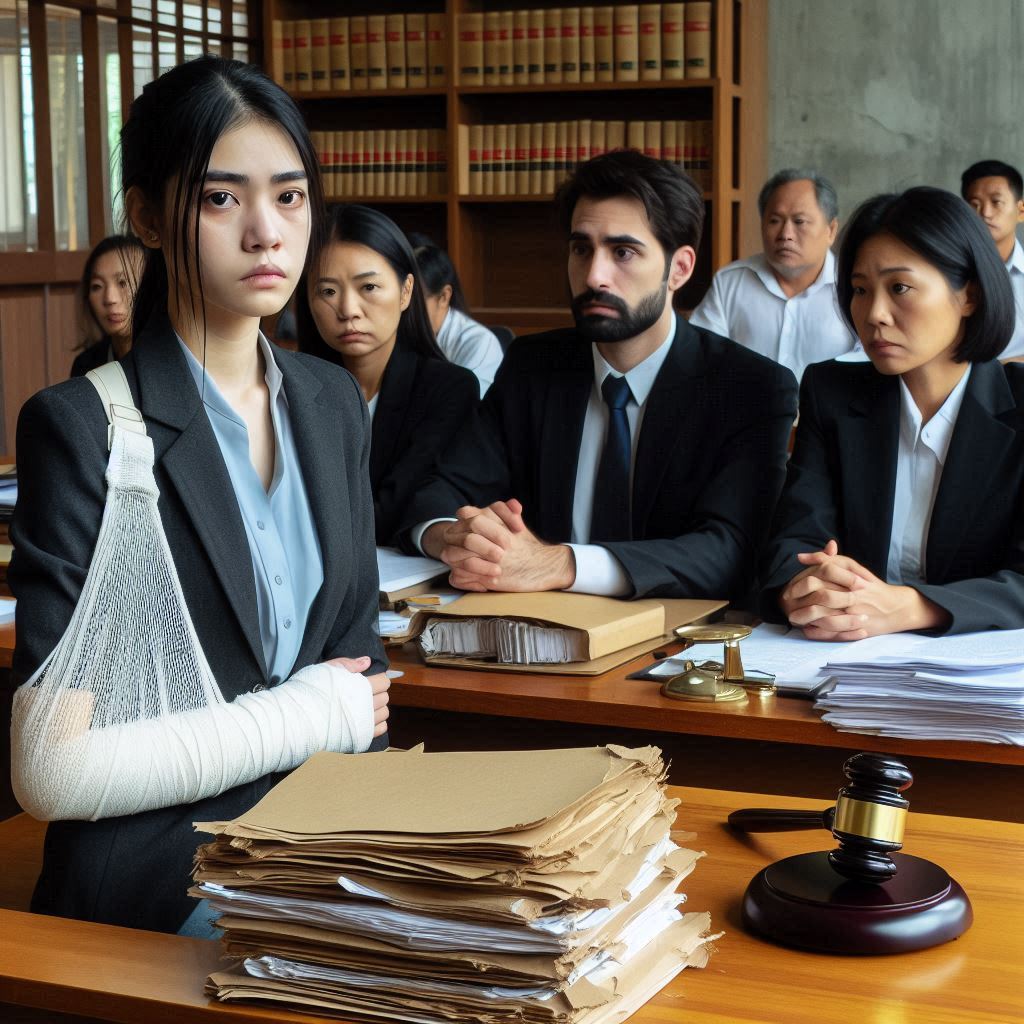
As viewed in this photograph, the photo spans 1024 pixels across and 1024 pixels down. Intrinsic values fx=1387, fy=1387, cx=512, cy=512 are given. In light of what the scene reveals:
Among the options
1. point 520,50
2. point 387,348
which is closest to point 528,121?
point 520,50

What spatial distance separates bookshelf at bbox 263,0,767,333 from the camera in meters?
6.03

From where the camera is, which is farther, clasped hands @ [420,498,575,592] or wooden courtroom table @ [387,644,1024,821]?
clasped hands @ [420,498,575,592]

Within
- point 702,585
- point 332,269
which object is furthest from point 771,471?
point 332,269

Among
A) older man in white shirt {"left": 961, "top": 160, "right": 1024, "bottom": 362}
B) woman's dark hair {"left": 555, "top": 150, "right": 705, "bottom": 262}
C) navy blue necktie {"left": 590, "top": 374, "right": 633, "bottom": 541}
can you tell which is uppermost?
older man in white shirt {"left": 961, "top": 160, "right": 1024, "bottom": 362}

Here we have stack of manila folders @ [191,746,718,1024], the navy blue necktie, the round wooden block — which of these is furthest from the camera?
the navy blue necktie

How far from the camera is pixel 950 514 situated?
88.0 inches

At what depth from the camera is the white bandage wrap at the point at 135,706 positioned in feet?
3.95

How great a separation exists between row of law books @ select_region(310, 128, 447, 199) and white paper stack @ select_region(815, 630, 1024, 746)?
5.10 m

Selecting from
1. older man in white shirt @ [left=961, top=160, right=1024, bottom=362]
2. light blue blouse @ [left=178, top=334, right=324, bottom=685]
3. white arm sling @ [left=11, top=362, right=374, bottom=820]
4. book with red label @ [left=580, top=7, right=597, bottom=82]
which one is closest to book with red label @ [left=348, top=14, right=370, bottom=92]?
book with red label @ [left=580, top=7, right=597, bottom=82]

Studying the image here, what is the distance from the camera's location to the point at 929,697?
162 centimetres

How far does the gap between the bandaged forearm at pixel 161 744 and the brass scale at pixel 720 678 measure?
54 centimetres

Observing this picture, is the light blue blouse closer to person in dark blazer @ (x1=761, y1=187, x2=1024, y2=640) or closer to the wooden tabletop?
the wooden tabletop

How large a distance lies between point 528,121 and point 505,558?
15.3 feet

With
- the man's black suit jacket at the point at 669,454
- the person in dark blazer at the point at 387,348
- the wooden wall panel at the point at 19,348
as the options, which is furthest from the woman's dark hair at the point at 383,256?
the wooden wall panel at the point at 19,348
